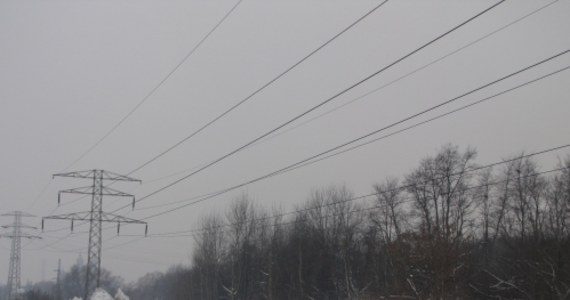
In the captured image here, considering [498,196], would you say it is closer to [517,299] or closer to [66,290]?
[517,299]

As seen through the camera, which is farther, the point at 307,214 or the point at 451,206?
the point at 307,214

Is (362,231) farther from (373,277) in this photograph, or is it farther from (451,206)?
(451,206)

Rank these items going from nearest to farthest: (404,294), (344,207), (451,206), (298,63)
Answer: (298,63)
(404,294)
(451,206)
(344,207)

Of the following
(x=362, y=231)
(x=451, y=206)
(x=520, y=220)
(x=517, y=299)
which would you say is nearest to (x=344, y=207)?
(x=362, y=231)

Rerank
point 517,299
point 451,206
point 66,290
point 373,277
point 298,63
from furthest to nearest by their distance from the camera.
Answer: point 66,290, point 373,277, point 451,206, point 517,299, point 298,63

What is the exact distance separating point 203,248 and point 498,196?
153ft

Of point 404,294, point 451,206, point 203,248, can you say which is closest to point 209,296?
point 203,248

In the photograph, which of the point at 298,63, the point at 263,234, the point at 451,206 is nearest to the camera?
the point at 298,63

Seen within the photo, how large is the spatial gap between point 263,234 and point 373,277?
761 inches

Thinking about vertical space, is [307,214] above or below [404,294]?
above

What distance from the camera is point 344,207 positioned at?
73.5 meters

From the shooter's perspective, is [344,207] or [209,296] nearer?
[344,207]

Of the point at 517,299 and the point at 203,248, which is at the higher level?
the point at 203,248

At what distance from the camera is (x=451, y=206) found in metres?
53.6
